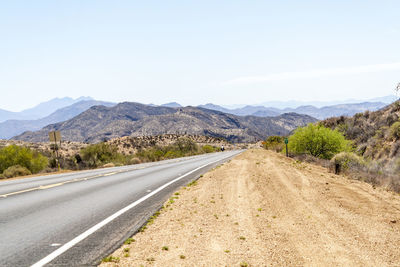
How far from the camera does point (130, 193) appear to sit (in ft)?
32.6

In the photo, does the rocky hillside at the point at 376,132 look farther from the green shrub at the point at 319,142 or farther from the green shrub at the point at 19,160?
the green shrub at the point at 19,160

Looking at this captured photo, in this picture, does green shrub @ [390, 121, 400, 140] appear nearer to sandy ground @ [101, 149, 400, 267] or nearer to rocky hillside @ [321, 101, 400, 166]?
rocky hillside @ [321, 101, 400, 166]

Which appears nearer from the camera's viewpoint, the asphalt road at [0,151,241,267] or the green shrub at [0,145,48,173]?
the asphalt road at [0,151,241,267]


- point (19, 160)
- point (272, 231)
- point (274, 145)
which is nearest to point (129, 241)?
point (272, 231)

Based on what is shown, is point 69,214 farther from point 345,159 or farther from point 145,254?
point 345,159

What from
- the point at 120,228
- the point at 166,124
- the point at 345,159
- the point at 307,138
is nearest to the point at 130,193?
the point at 120,228

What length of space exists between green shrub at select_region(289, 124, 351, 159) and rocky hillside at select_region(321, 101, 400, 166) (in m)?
2.94

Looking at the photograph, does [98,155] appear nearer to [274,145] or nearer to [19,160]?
[19,160]

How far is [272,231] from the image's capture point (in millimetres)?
5809

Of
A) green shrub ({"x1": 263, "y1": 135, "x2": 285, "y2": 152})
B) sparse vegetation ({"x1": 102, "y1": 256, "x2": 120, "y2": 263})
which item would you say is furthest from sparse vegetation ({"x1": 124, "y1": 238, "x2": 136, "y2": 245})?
green shrub ({"x1": 263, "y1": 135, "x2": 285, "y2": 152})

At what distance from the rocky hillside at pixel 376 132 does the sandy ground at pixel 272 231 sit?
17.4 meters

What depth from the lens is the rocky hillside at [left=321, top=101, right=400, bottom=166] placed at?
26112mm

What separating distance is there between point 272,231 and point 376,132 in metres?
31.7

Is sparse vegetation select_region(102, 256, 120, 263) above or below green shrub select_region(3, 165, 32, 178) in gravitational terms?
above
